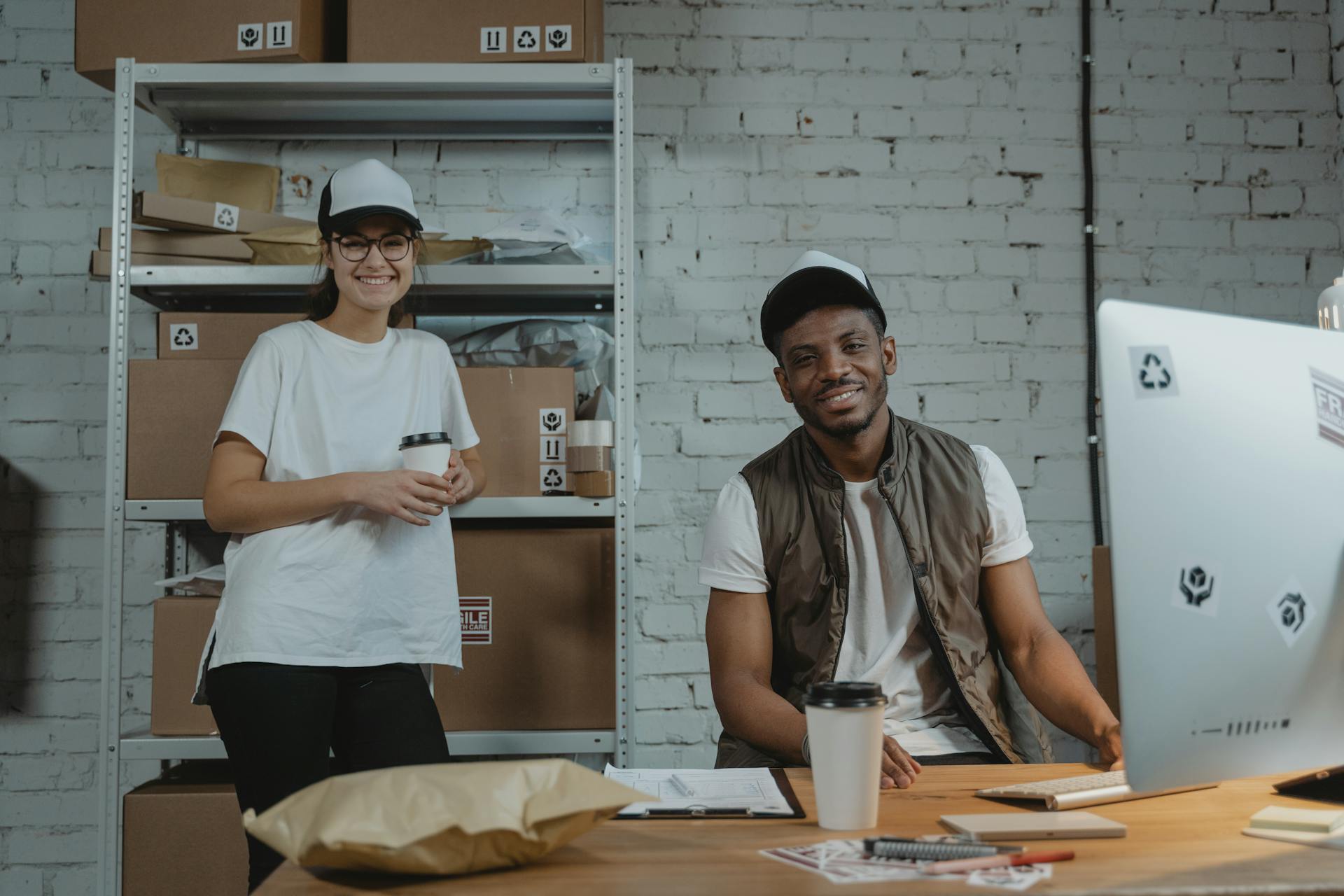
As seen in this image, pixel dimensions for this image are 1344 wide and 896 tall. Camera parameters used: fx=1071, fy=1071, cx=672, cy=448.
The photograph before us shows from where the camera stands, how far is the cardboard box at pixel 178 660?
2131 millimetres

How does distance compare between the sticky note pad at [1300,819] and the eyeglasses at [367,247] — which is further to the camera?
the eyeglasses at [367,247]

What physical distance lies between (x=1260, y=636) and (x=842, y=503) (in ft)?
3.06

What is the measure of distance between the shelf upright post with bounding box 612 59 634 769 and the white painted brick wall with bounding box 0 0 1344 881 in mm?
388

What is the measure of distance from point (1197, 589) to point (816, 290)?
106cm

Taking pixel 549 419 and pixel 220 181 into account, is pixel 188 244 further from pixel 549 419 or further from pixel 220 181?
pixel 549 419

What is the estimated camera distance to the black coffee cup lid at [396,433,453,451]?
5.82ft

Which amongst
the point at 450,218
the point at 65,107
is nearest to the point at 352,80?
the point at 450,218

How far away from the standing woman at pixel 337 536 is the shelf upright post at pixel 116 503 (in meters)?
0.36

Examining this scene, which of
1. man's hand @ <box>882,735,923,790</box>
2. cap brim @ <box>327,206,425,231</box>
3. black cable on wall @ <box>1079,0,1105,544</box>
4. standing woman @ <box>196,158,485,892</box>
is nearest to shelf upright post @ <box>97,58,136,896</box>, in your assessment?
standing woman @ <box>196,158,485,892</box>

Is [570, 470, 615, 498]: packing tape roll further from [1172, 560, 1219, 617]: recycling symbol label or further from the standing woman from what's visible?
[1172, 560, 1219, 617]: recycling symbol label

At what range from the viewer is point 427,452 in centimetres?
178

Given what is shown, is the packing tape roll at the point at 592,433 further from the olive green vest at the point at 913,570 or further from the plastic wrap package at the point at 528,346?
the olive green vest at the point at 913,570

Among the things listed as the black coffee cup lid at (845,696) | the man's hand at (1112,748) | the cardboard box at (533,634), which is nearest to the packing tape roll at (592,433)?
the cardboard box at (533,634)

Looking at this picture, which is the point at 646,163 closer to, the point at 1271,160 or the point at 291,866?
the point at 1271,160
